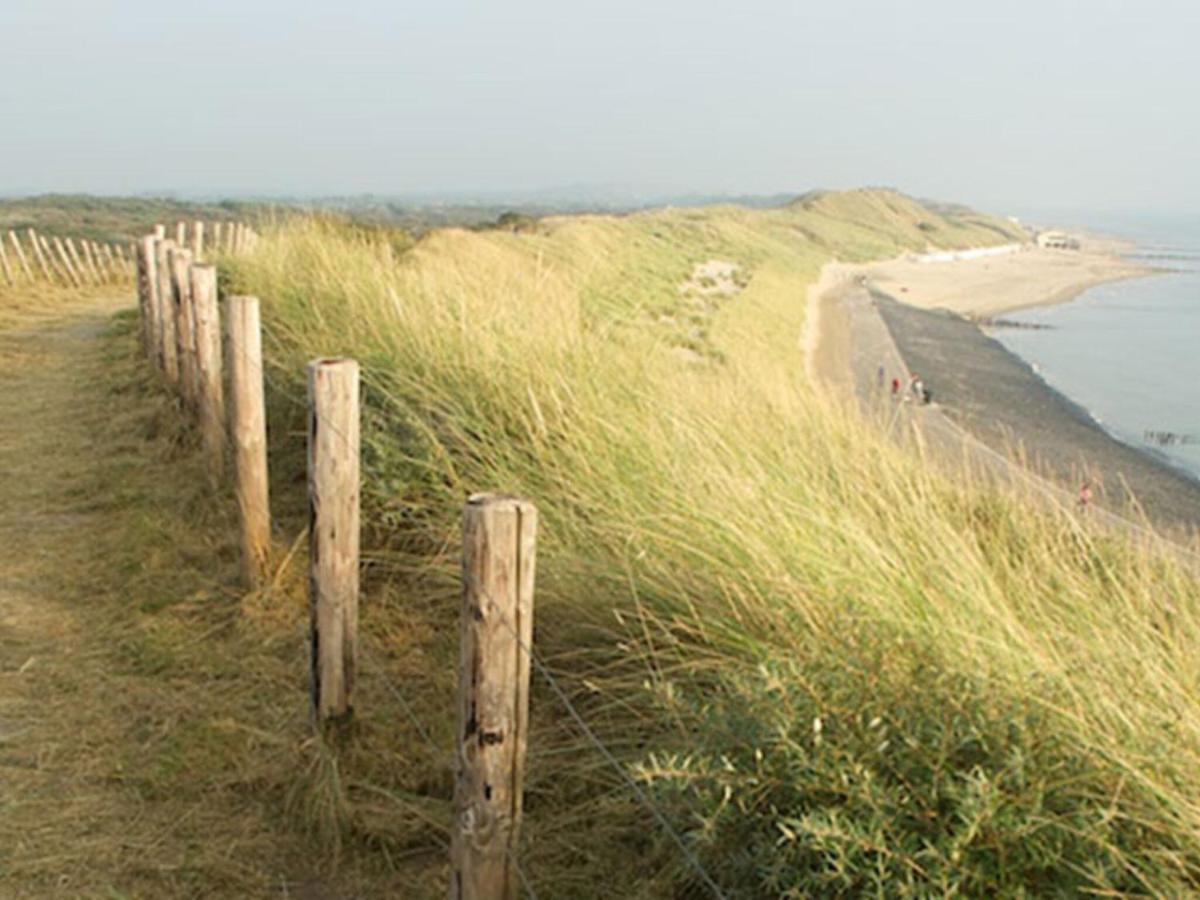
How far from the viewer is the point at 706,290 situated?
31.8 m

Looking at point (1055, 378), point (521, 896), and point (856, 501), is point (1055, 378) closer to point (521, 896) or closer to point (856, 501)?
point (856, 501)

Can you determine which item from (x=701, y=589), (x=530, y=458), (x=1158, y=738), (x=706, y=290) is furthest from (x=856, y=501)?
(x=706, y=290)

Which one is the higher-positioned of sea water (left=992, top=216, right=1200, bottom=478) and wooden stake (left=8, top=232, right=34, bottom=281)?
wooden stake (left=8, top=232, right=34, bottom=281)

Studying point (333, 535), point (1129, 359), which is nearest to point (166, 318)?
point (333, 535)

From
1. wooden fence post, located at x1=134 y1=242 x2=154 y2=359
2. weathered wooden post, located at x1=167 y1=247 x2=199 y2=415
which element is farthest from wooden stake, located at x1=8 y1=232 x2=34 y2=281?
weathered wooden post, located at x1=167 y1=247 x2=199 y2=415

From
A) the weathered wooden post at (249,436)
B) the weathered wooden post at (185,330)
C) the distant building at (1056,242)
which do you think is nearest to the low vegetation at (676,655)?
the weathered wooden post at (249,436)

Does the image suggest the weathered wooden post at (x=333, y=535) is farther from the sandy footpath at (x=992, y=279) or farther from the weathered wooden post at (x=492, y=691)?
the sandy footpath at (x=992, y=279)

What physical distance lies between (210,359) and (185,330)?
1.49 meters

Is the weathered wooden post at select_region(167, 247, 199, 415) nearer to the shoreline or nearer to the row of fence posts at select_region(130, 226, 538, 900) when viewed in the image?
the row of fence posts at select_region(130, 226, 538, 900)

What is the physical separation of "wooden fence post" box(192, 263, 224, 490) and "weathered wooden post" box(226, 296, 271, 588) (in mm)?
1073

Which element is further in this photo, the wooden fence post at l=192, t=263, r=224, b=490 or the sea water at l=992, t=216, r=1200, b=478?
the sea water at l=992, t=216, r=1200, b=478

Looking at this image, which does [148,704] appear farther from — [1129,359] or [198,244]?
[1129,359]

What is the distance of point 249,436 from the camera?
16.0 ft

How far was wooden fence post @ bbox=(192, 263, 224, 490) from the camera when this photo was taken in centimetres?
593
